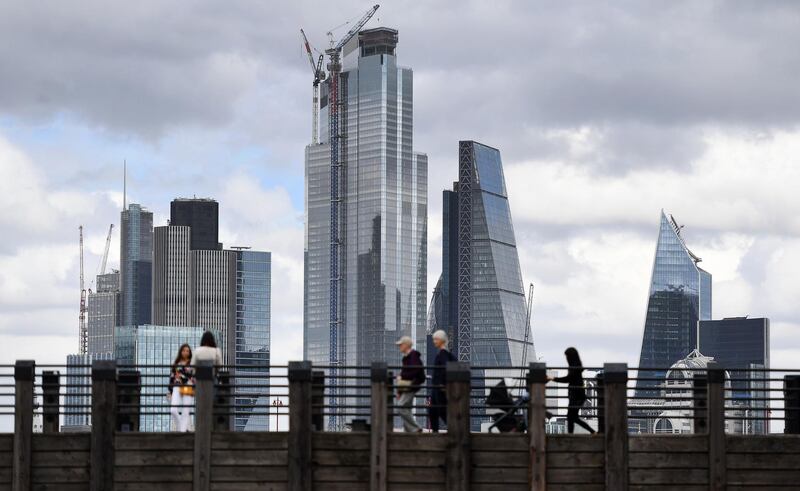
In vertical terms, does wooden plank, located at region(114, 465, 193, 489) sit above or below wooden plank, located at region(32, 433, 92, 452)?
below

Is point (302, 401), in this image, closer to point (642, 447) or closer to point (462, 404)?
point (462, 404)

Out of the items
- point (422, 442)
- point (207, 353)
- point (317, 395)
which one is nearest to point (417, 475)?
point (422, 442)

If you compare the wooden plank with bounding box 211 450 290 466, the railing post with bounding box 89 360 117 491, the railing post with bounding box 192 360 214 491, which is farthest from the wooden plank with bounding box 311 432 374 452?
the railing post with bounding box 89 360 117 491

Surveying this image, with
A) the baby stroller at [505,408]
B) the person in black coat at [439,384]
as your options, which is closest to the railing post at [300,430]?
the person in black coat at [439,384]

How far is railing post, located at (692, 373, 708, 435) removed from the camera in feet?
109

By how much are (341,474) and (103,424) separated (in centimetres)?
525

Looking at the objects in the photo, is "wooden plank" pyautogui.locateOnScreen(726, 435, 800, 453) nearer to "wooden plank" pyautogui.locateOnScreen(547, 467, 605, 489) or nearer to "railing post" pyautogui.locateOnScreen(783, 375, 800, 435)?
"railing post" pyautogui.locateOnScreen(783, 375, 800, 435)

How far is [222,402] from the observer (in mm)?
34281

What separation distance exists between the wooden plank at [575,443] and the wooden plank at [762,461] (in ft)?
9.31

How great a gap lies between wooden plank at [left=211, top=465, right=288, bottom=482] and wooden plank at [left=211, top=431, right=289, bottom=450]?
423 mm

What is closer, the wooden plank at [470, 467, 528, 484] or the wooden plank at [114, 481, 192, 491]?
the wooden plank at [470, 467, 528, 484]

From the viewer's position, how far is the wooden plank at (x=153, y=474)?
3281 cm

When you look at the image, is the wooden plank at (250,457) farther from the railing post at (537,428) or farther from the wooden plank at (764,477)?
the wooden plank at (764,477)

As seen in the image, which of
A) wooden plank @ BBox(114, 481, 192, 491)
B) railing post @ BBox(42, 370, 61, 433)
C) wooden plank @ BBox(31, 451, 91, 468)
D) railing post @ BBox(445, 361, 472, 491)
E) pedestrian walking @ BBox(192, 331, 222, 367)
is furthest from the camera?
railing post @ BBox(42, 370, 61, 433)
